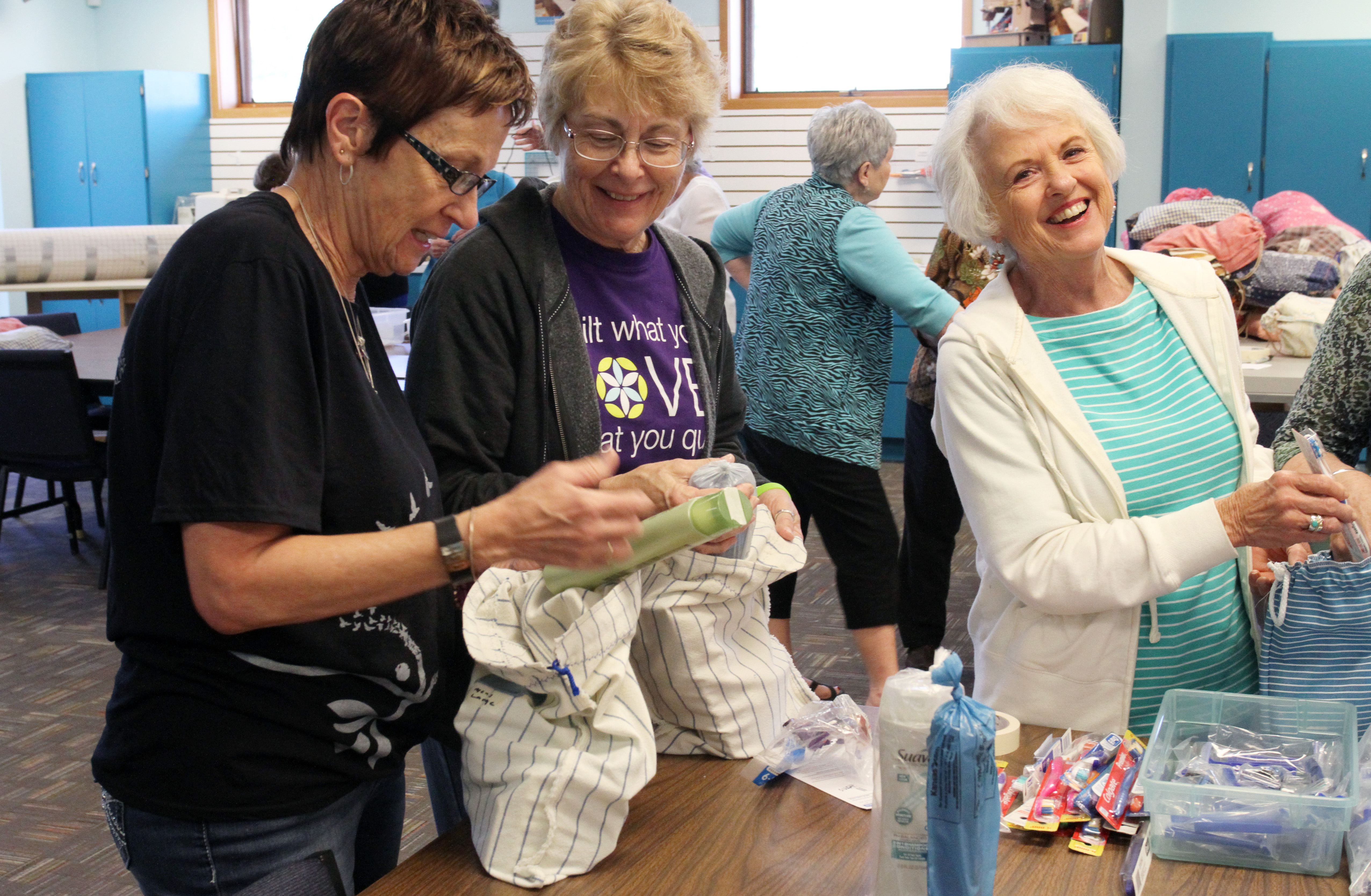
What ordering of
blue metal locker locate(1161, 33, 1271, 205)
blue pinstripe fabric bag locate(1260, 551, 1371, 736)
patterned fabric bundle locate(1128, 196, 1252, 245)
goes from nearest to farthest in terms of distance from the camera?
1. blue pinstripe fabric bag locate(1260, 551, 1371, 736)
2. patterned fabric bundle locate(1128, 196, 1252, 245)
3. blue metal locker locate(1161, 33, 1271, 205)

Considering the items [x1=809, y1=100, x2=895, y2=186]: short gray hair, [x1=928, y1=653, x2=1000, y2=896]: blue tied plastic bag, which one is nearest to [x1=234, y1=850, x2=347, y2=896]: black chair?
[x1=928, y1=653, x2=1000, y2=896]: blue tied plastic bag

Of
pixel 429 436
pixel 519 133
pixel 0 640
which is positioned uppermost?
pixel 519 133

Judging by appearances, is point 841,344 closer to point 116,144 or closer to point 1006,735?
point 1006,735

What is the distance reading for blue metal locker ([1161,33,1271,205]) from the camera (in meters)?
6.92

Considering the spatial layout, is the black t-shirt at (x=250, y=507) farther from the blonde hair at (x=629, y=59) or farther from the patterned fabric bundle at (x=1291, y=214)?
the patterned fabric bundle at (x=1291, y=214)

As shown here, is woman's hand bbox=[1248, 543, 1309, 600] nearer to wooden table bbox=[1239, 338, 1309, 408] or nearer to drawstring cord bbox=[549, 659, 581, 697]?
drawstring cord bbox=[549, 659, 581, 697]

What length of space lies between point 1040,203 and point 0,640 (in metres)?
4.30

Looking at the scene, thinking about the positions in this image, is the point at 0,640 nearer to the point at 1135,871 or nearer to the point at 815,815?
the point at 815,815

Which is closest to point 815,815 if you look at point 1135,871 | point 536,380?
point 1135,871

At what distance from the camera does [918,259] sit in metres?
8.31

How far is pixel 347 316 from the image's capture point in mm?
1282

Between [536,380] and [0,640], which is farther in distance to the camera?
[0,640]

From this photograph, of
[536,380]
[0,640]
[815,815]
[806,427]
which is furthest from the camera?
[0,640]

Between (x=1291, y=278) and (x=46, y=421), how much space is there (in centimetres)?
502
